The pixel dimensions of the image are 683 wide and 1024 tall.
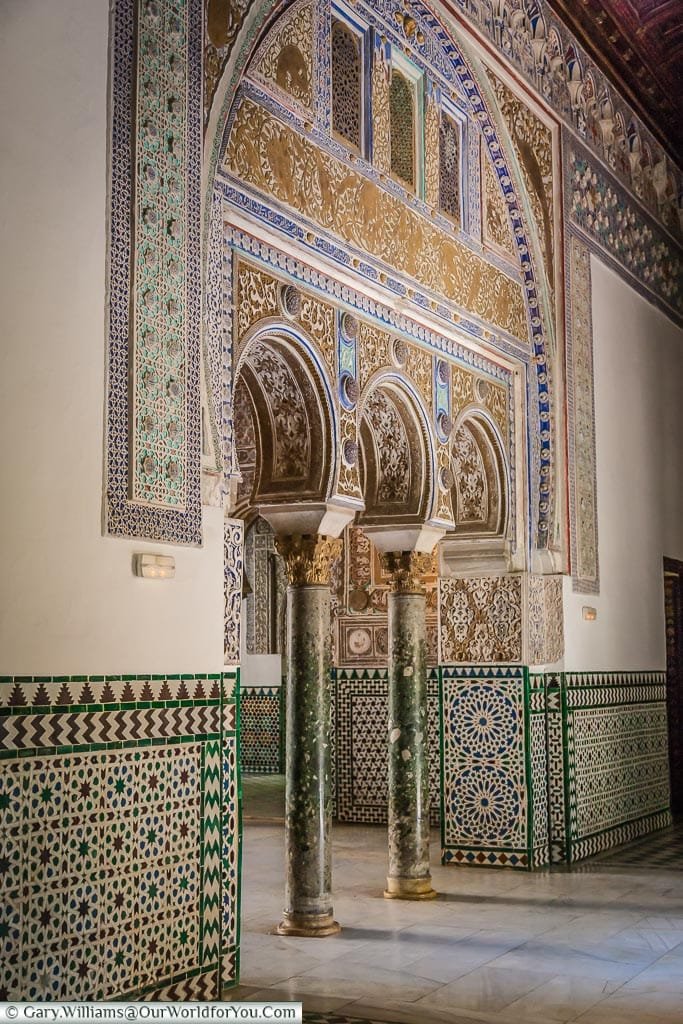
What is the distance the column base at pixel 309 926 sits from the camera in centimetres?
562

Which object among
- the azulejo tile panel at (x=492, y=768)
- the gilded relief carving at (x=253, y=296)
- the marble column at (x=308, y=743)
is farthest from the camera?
the azulejo tile panel at (x=492, y=768)

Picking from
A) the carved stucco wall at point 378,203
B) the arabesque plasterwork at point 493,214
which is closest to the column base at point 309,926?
the carved stucco wall at point 378,203

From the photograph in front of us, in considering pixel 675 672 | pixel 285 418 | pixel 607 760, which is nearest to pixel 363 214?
pixel 285 418

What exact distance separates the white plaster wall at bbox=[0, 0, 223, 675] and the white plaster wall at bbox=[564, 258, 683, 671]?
14.6 ft

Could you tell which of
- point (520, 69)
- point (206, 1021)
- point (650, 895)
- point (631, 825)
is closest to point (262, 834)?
point (631, 825)

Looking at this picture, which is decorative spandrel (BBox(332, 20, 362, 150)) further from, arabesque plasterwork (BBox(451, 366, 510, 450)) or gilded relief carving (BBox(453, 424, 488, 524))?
gilded relief carving (BBox(453, 424, 488, 524))

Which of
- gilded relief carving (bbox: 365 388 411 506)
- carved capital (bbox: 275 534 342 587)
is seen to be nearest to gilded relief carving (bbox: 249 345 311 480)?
carved capital (bbox: 275 534 342 587)

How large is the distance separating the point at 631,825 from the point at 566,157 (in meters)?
4.65

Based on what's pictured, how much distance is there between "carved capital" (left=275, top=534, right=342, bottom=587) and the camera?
593 cm

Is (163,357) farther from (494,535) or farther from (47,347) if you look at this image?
(494,535)

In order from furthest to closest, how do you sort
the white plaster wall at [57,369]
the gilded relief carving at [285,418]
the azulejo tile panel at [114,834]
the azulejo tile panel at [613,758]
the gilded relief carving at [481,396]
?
1. the azulejo tile panel at [613,758]
2. the gilded relief carving at [481,396]
3. the gilded relief carving at [285,418]
4. the white plaster wall at [57,369]
5. the azulejo tile panel at [114,834]

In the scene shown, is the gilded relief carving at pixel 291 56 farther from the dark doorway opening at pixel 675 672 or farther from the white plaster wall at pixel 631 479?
the dark doorway opening at pixel 675 672

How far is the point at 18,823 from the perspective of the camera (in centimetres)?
370

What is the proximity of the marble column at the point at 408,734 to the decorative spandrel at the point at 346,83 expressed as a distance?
2.29 meters
